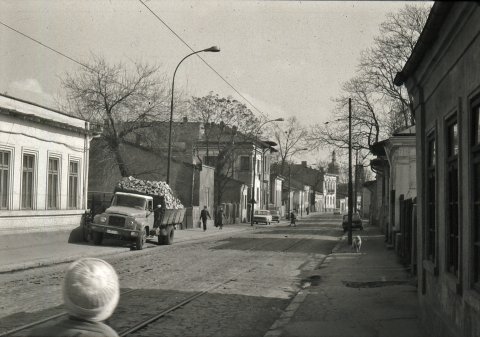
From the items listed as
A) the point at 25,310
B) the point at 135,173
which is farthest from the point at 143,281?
A: the point at 135,173

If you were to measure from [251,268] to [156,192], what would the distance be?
9.95 meters

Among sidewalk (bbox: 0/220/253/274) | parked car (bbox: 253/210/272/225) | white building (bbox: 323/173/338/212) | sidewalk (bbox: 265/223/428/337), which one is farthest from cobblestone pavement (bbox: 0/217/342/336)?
white building (bbox: 323/173/338/212)

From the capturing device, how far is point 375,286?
13.3 meters

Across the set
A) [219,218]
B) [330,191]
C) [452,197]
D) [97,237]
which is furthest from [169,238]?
[330,191]

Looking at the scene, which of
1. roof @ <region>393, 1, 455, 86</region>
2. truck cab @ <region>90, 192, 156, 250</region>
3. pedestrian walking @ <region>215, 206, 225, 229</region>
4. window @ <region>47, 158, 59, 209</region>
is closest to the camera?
roof @ <region>393, 1, 455, 86</region>

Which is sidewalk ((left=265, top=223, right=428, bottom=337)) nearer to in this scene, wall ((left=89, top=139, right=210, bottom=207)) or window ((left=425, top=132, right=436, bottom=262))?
window ((left=425, top=132, right=436, bottom=262))

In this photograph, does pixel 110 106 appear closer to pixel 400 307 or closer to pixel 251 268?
pixel 251 268

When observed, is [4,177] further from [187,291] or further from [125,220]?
[187,291]

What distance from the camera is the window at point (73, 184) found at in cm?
2488

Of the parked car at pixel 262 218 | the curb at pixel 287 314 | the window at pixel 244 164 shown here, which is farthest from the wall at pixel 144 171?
the curb at pixel 287 314

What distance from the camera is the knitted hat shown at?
255 centimetres

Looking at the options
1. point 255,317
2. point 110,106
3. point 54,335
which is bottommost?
point 255,317

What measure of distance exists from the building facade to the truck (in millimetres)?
14523

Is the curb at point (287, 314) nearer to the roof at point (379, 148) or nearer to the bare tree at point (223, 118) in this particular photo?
the roof at point (379, 148)
